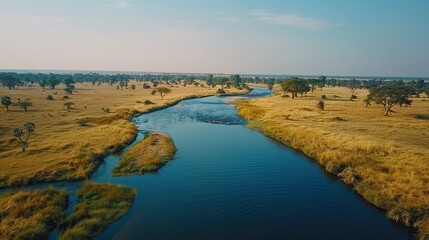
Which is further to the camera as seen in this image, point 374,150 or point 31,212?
point 374,150

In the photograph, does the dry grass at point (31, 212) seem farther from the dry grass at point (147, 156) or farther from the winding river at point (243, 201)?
the dry grass at point (147, 156)

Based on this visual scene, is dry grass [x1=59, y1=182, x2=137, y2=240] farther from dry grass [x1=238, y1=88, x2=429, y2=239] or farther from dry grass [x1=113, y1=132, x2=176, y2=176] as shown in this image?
dry grass [x1=238, y1=88, x2=429, y2=239]

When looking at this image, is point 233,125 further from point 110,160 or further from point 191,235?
point 191,235

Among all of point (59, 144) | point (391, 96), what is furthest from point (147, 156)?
point (391, 96)

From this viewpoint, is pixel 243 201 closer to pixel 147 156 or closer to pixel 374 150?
pixel 147 156

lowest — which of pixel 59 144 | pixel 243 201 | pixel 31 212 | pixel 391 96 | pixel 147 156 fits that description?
pixel 243 201

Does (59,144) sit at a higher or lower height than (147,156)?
higher

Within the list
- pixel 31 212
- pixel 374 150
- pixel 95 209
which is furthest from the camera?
pixel 374 150
